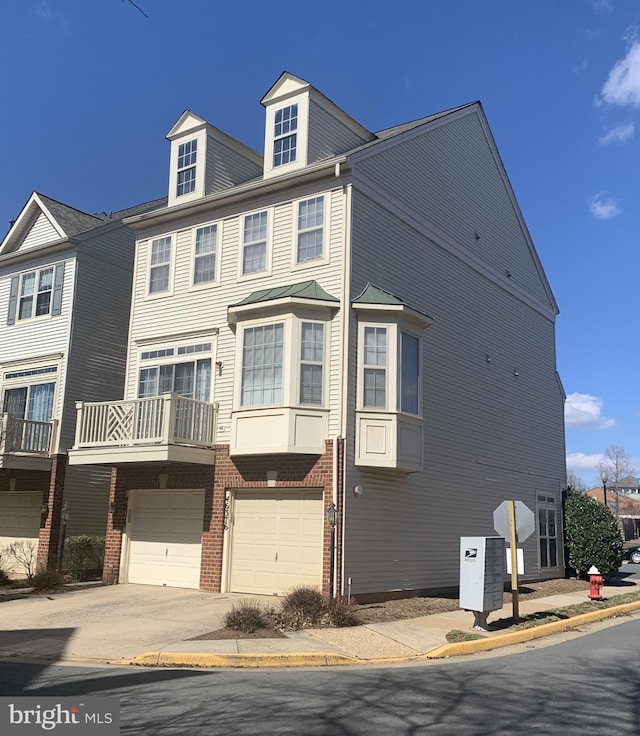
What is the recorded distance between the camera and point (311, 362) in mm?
15742

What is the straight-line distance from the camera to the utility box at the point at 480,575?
40.3 ft

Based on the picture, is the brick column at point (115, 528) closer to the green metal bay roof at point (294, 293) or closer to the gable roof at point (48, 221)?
the green metal bay roof at point (294, 293)

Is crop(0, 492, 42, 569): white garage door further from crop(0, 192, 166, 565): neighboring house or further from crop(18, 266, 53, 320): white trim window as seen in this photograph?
crop(18, 266, 53, 320): white trim window

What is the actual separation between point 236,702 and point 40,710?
2.06m

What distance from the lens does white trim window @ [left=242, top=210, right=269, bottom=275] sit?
17.6 meters

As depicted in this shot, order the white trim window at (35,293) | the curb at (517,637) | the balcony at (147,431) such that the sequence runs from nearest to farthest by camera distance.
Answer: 1. the curb at (517,637)
2. the balcony at (147,431)
3. the white trim window at (35,293)

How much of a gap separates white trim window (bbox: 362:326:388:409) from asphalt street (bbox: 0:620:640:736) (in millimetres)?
6430

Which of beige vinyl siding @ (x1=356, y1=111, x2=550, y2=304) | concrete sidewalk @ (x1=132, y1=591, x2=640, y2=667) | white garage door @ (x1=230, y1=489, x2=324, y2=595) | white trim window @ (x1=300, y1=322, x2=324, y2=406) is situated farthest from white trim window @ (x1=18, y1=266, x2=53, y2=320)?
concrete sidewalk @ (x1=132, y1=591, x2=640, y2=667)

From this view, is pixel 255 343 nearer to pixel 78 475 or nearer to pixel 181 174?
pixel 181 174

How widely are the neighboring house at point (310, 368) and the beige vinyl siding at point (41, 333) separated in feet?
10.9

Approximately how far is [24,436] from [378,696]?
1566 centimetres

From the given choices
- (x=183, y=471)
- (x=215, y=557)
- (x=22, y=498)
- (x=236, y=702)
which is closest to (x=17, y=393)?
(x=22, y=498)

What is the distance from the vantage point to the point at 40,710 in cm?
611

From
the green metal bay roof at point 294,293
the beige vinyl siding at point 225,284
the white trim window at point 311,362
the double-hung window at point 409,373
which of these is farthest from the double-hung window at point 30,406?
the double-hung window at point 409,373
